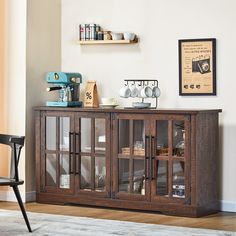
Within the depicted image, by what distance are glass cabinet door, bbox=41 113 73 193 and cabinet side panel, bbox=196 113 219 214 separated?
1.31 m

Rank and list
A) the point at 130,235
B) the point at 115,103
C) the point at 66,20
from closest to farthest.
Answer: the point at 130,235 → the point at 115,103 → the point at 66,20

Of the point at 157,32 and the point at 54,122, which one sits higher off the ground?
the point at 157,32

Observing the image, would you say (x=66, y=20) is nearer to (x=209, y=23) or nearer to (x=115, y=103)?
(x=115, y=103)

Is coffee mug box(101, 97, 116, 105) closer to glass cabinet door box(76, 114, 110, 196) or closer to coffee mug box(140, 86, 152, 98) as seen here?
glass cabinet door box(76, 114, 110, 196)


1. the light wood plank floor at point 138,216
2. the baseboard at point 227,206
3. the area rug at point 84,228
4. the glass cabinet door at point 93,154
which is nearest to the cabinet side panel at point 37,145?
the light wood plank floor at point 138,216

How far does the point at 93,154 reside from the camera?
652 centimetres

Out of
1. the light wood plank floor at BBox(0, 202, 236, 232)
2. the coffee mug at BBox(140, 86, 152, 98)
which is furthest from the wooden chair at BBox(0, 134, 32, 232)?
the coffee mug at BBox(140, 86, 152, 98)

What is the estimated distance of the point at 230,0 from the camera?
20.7 feet

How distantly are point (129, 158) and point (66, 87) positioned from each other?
1070 mm

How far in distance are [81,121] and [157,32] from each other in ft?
3.73

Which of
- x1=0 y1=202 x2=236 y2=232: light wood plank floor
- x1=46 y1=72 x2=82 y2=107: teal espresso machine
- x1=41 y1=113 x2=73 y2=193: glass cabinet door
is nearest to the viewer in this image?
x1=0 y1=202 x2=236 y2=232: light wood plank floor

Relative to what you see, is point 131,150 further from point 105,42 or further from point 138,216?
point 105,42

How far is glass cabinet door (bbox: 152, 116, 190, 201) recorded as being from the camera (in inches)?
239

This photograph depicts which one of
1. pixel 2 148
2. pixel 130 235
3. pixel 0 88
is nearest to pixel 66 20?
pixel 0 88
